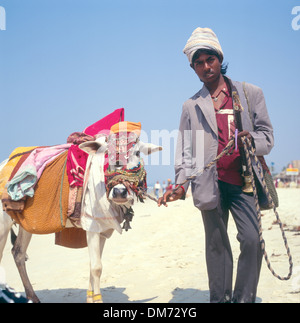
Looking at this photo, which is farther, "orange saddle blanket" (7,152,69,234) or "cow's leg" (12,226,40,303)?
"cow's leg" (12,226,40,303)

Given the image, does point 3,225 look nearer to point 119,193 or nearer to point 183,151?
point 119,193

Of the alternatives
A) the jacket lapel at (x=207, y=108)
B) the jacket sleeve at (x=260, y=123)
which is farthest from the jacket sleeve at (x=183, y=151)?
the jacket sleeve at (x=260, y=123)

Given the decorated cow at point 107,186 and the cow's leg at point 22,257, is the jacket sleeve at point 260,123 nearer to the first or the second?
the decorated cow at point 107,186

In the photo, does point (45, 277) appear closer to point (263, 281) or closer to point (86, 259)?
point (86, 259)

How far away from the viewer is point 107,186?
4.66 m

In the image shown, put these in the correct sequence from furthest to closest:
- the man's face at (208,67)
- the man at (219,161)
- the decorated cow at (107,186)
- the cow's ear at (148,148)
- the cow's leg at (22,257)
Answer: the cow's leg at (22,257) → the cow's ear at (148,148) → the decorated cow at (107,186) → the man's face at (208,67) → the man at (219,161)

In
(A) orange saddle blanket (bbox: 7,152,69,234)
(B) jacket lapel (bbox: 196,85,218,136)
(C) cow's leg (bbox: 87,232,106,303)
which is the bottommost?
(C) cow's leg (bbox: 87,232,106,303)

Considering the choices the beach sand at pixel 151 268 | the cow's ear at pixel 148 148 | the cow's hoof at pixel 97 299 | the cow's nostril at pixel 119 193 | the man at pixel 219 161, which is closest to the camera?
the man at pixel 219 161

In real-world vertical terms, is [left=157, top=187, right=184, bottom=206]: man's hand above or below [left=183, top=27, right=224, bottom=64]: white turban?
below

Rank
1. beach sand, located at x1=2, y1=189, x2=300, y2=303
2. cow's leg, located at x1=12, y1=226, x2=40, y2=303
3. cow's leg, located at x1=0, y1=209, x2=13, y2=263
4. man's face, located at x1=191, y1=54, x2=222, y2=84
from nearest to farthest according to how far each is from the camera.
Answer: man's face, located at x1=191, y1=54, x2=222, y2=84
cow's leg, located at x1=0, y1=209, x2=13, y2=263
beach sand, located at x1=2, y1=189, x2=300, y2=303
cow's leg, located at x1=12, y1=226, x2=40, y2=303

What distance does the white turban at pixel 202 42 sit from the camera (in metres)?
4.34

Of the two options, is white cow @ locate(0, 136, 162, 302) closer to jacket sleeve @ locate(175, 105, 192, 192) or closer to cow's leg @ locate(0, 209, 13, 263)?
jacket sleeve @ locate(175, 105, 192, 192)

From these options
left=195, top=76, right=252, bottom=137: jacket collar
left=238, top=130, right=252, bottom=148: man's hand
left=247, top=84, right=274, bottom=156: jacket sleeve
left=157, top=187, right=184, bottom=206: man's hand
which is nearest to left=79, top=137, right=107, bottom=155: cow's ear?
left=157, top=187, right=184, bottom=206: man's hand

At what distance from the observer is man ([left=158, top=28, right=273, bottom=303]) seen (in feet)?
14.0
